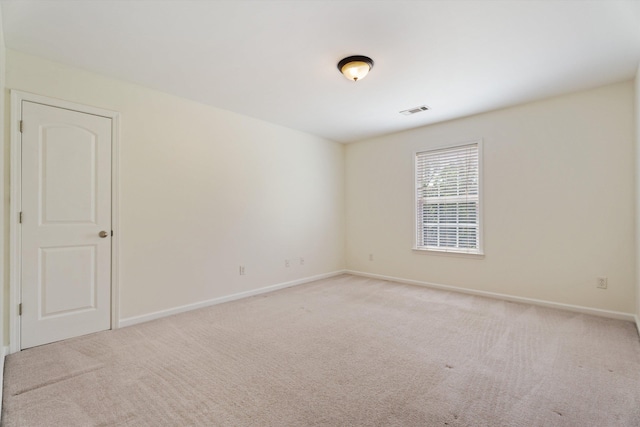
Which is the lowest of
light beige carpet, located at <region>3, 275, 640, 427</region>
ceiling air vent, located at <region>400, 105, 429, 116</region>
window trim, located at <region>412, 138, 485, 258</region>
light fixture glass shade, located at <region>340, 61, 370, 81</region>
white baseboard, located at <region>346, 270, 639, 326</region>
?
light beige carpet, located at <region>3, 275, 640, 427</region>

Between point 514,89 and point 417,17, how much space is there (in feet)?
6.43

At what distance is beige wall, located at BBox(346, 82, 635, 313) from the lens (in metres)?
3.32

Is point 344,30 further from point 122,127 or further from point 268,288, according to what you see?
point 268,288

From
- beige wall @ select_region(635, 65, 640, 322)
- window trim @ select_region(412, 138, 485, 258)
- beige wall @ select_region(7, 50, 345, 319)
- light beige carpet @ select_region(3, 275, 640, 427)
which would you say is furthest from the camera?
window trim @ select_region(412, 138, 485, 258)

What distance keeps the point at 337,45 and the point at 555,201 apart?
324 centimetres

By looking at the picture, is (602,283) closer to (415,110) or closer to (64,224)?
(415,110)

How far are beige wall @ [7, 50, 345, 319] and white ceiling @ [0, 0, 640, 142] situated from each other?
10.6 inches

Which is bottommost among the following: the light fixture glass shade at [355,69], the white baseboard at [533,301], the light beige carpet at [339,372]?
the light beige carpet at [339,372]

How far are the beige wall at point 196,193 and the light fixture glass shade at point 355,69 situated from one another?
1975 millimetres

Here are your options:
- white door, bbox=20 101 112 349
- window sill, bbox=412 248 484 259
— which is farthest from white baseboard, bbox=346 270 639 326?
white door, bbox=20 101 112 349

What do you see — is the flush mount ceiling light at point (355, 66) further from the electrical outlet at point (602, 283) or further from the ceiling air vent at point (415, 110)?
the electrical outlet at point (602, 283)

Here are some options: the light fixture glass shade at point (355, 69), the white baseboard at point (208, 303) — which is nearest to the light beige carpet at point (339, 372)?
the white baseboard at point (208, 303)

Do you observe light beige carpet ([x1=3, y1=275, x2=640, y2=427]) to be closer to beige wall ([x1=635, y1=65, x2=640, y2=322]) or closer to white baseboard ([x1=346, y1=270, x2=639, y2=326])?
white baseboard ([x1=346, y1=270, x2=639, y2=326])

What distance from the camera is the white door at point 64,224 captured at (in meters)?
2.69
